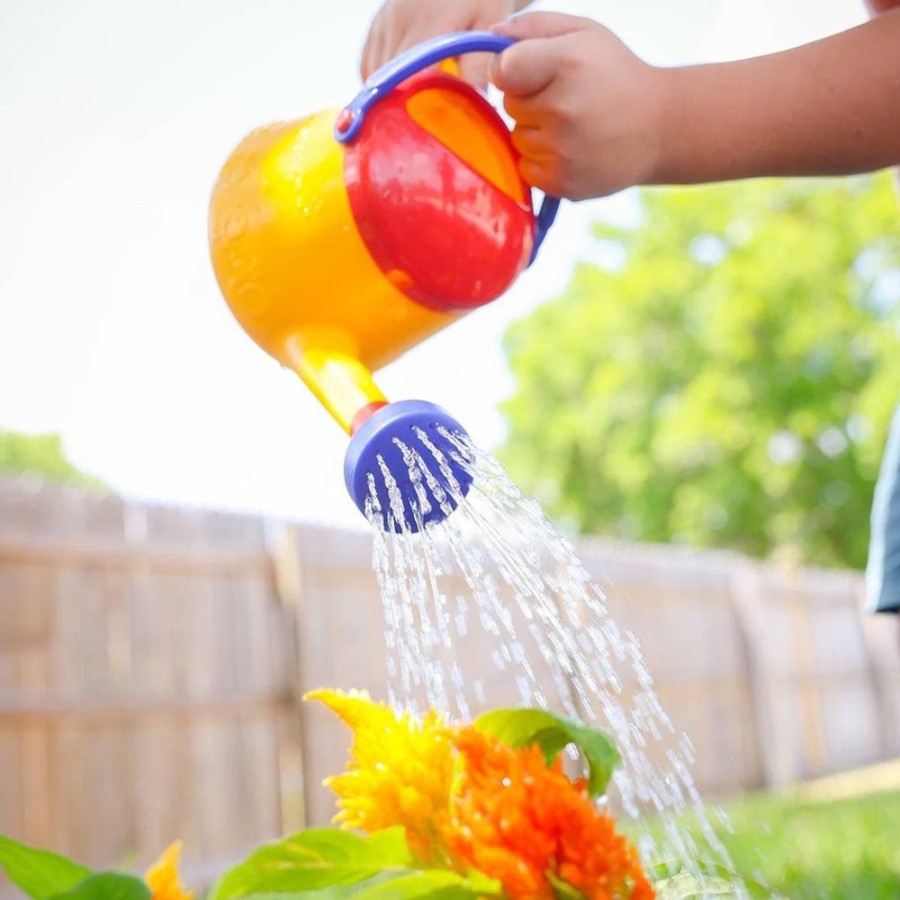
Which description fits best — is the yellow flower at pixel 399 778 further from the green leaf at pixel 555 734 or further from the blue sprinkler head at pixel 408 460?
the blue sprinkler head at pixel 408 460

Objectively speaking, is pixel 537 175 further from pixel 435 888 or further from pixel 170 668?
pixel 170 668

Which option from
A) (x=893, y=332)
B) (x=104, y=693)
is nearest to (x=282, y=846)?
(x=104, y=693)

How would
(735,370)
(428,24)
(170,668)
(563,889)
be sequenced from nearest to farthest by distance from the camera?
(563,889), (428,24), (170,668), (735,370)

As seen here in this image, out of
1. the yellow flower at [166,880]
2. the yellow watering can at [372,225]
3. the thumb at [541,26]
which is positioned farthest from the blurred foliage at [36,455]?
the yellow flower at [166,880]

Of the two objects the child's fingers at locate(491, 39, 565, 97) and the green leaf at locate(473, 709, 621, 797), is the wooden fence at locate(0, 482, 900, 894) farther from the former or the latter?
the green leaf at locate(473, 709, 621, 797)

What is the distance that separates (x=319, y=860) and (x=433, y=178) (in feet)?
1.55

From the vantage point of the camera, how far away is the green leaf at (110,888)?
46 centimetres

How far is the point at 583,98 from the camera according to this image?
785mm

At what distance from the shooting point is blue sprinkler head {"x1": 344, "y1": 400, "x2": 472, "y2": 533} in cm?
73

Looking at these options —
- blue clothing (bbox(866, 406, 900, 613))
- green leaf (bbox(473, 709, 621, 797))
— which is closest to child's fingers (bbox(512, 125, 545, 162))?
green leaf (bbox(473, 709, 621, 797))

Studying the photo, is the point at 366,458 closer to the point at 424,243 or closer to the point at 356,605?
the point at 424,243

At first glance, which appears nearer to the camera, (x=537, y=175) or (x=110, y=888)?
(x=110, y=888)

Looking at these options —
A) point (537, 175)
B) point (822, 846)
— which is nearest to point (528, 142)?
point (537, 175)

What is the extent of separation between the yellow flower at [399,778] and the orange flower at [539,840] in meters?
0.02
